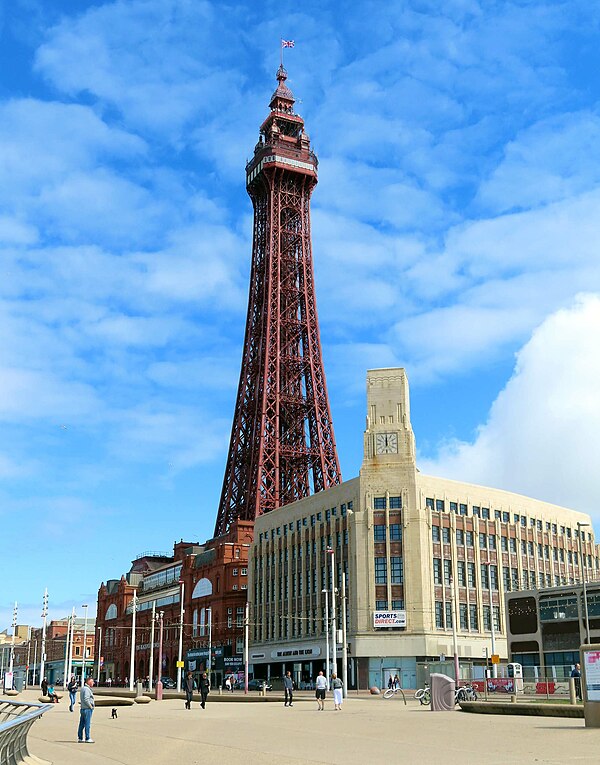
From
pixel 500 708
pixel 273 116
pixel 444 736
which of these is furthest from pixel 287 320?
pixel 444 736

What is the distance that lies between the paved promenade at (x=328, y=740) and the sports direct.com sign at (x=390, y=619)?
42247 millimetres

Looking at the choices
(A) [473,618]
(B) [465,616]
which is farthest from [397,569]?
(A) [473,618]

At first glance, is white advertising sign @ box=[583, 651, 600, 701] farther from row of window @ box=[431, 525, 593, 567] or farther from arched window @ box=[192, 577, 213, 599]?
arched window @ box=[192, 577, 213, 599]

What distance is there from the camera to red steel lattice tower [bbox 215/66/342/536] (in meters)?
119

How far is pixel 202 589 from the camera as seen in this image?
111250mm

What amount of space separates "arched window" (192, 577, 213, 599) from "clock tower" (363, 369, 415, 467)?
3620 cm

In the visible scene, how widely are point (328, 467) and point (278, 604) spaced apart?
96.1ft

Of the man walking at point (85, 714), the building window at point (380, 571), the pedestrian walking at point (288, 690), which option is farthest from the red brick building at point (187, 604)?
the man walking at point (85, 714)

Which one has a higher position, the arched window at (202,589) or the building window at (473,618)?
the arched window at (202,589)

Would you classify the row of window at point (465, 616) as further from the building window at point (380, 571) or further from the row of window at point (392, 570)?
the building window at point (380, 571)

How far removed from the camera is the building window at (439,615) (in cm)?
7856

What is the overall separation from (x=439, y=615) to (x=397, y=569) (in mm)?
5356

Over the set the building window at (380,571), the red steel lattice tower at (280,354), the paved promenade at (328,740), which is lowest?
the paved promenade at (328,740)

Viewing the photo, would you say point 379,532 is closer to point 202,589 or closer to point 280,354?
point 202,589
